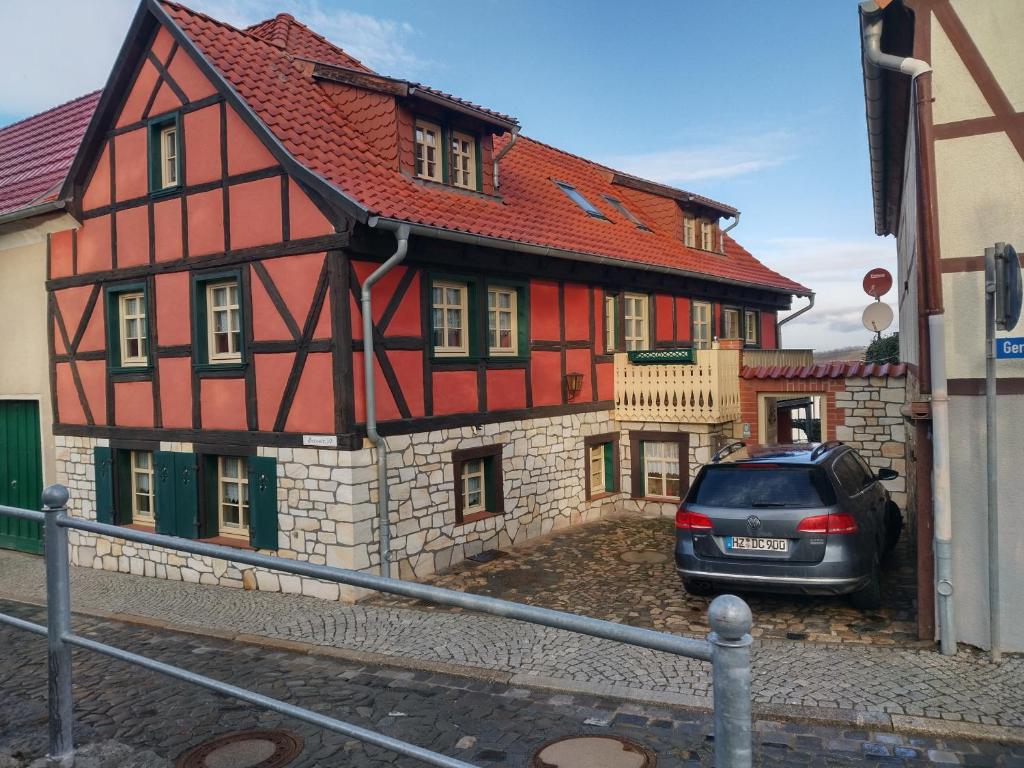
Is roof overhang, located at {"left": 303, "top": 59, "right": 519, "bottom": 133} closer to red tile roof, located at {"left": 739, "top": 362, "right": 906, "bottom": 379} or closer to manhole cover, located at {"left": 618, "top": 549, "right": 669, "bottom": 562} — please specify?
red tile roof, located at {"left": 739, "top": 362, "right": 906, "bottom": 379}

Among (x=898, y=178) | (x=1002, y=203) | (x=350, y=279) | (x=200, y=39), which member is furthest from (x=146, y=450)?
(x=898, y=178)

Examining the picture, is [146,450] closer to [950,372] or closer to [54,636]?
[54,636]

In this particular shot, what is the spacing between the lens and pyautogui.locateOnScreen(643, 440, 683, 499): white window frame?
14.1 meters

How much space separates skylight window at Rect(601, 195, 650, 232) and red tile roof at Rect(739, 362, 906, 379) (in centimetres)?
523

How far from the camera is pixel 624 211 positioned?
18.4 metres

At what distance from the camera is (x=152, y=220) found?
1130 cm

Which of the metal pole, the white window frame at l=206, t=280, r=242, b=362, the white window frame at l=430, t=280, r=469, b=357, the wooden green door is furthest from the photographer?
the wooden green door

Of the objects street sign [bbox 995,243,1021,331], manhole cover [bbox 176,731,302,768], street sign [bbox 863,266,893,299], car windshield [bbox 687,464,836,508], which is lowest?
manhole cover [bbox 176,731,302,768]

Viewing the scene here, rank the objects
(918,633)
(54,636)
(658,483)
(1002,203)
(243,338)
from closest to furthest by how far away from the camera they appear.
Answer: (54,636)
(1002,203)
(918,633)
(243,338)
(658,483)

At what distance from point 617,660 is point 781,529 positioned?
198 cm

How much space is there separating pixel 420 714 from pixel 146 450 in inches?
305

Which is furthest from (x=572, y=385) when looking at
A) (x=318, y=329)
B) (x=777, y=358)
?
(x=777, y=358)

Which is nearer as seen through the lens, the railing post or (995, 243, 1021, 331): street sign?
the railing post

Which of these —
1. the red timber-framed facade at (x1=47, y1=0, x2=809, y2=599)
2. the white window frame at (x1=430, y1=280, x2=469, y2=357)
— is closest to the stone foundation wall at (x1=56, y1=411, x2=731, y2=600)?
the red timber-framed facade at (x1=47, y1=0, x2=809, y2=599)
